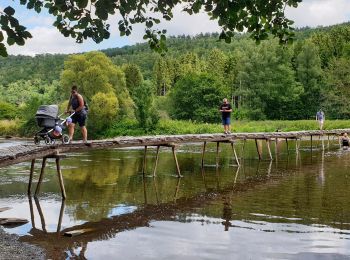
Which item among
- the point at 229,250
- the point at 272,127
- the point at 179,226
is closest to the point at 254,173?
the point at 179,226

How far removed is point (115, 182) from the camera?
731 inches

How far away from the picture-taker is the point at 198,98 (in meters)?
67.8

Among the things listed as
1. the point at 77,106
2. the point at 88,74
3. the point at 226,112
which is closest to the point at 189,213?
the point at 77,106

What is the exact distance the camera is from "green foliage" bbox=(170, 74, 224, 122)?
66312 mm

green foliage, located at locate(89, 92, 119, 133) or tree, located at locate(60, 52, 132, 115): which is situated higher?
tree, located at locate(60, 52, 132, 115)

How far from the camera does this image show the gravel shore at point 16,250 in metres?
8.55

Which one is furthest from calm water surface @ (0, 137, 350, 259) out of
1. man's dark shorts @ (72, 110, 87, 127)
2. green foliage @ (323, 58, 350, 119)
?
green foliage @ (323, 58, 350, 119)

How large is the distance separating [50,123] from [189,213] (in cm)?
466

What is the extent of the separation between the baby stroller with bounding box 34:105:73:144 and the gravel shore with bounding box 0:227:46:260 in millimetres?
4471

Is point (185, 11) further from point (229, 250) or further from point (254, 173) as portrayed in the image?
point (254, 173)

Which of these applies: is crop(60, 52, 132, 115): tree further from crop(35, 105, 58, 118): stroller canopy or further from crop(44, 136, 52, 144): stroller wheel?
crop(35, 105, 58, 118): stroller canopy

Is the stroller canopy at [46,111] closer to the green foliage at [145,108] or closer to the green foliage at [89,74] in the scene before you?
the green foliage at [89,74]

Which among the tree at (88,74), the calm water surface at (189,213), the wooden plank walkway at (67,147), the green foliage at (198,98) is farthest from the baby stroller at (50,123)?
the green foliage at (198,98)

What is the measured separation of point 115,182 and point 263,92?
48673 mm
